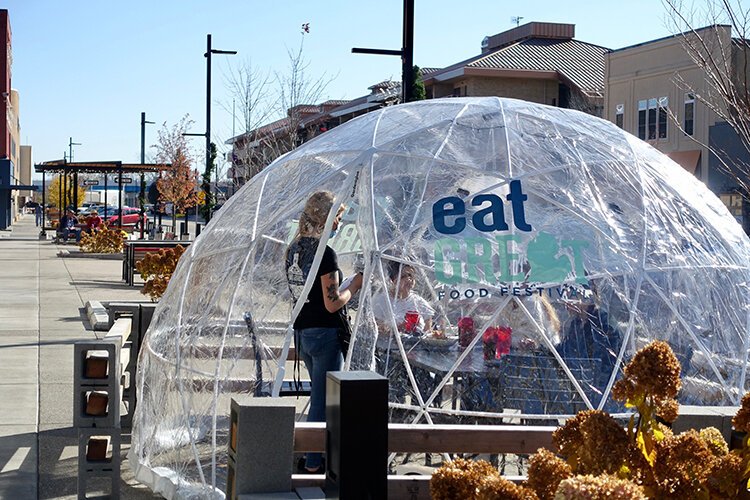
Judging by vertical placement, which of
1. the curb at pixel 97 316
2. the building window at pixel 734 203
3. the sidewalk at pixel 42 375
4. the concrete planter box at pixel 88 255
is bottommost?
the sidewalk at pixel 42 375

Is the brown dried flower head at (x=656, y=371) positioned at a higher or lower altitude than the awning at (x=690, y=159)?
lower

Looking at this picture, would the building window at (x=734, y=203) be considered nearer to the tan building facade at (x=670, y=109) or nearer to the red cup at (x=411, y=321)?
the tan building facade at (x=670, y=109)

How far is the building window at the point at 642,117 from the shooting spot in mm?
39844

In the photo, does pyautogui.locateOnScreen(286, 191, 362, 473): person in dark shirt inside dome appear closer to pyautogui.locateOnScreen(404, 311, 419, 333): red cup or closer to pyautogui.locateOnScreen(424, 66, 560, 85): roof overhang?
pyautogui.locateOnScreen(404, 311, 419, 333): red cup

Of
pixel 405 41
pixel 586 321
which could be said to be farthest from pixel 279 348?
pixel 405 41

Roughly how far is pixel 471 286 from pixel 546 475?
10.7 feet

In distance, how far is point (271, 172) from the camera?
8500 millimetres

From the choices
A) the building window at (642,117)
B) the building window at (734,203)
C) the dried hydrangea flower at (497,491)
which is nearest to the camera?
the dried hydrangea flower at (497,491)

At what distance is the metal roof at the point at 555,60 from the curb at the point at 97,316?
2927cm

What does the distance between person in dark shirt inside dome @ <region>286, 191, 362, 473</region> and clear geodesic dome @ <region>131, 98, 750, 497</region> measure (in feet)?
0.38

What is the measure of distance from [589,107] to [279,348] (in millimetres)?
37552

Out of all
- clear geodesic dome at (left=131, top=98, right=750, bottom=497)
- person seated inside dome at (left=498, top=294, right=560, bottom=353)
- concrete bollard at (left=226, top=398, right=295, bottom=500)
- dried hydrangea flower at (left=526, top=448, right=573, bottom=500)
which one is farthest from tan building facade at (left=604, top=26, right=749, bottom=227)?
dried hydrangea flower at (left=526, top=448, right=573, bottom=500)

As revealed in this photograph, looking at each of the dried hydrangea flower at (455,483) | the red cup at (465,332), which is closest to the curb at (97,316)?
the red cup at (465,332)

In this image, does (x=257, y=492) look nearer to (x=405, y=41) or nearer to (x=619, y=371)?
(x=619, y=371)
